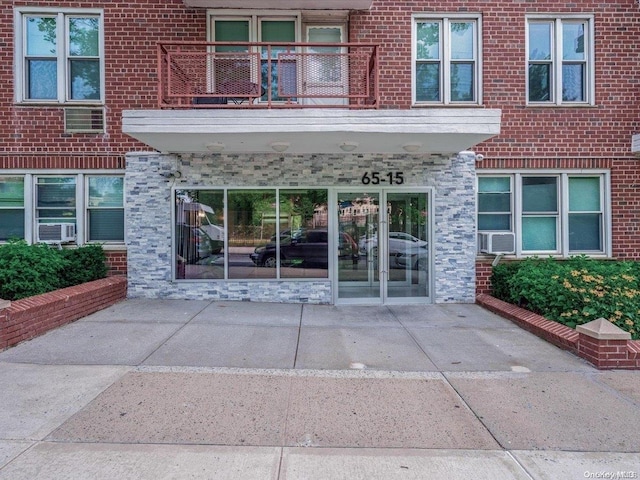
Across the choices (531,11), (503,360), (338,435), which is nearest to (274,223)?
(503,360)

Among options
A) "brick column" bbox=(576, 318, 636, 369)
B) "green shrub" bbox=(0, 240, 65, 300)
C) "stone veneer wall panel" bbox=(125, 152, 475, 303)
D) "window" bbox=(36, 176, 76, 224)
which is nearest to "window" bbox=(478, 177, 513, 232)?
"stone veneer wall panel" bbox=(125, 152, 475, 303)

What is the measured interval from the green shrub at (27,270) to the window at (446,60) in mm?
7582

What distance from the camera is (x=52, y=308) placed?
6105mm

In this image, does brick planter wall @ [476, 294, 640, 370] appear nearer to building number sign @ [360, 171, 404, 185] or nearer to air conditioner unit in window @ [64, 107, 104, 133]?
building number sign @ [360, 171, 404, 185]

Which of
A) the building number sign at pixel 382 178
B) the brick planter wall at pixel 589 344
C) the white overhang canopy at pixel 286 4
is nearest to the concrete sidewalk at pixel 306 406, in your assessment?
the brick planter wall at pixel 589 344

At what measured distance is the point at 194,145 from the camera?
301 inches

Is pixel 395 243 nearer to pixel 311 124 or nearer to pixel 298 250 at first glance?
pixel 298 250

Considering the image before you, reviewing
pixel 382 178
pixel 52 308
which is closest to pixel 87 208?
pixel 52 308

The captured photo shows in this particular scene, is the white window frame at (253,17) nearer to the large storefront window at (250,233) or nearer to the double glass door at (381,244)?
the large storefront window at (250,233)

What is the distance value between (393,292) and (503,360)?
3.61 metres

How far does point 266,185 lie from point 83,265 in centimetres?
383

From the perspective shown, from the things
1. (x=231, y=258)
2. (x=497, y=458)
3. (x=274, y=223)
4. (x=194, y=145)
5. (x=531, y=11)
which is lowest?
(x=497, y=458)

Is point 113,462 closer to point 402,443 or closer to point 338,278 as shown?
point 402,443

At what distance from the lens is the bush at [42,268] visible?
20.2ft
